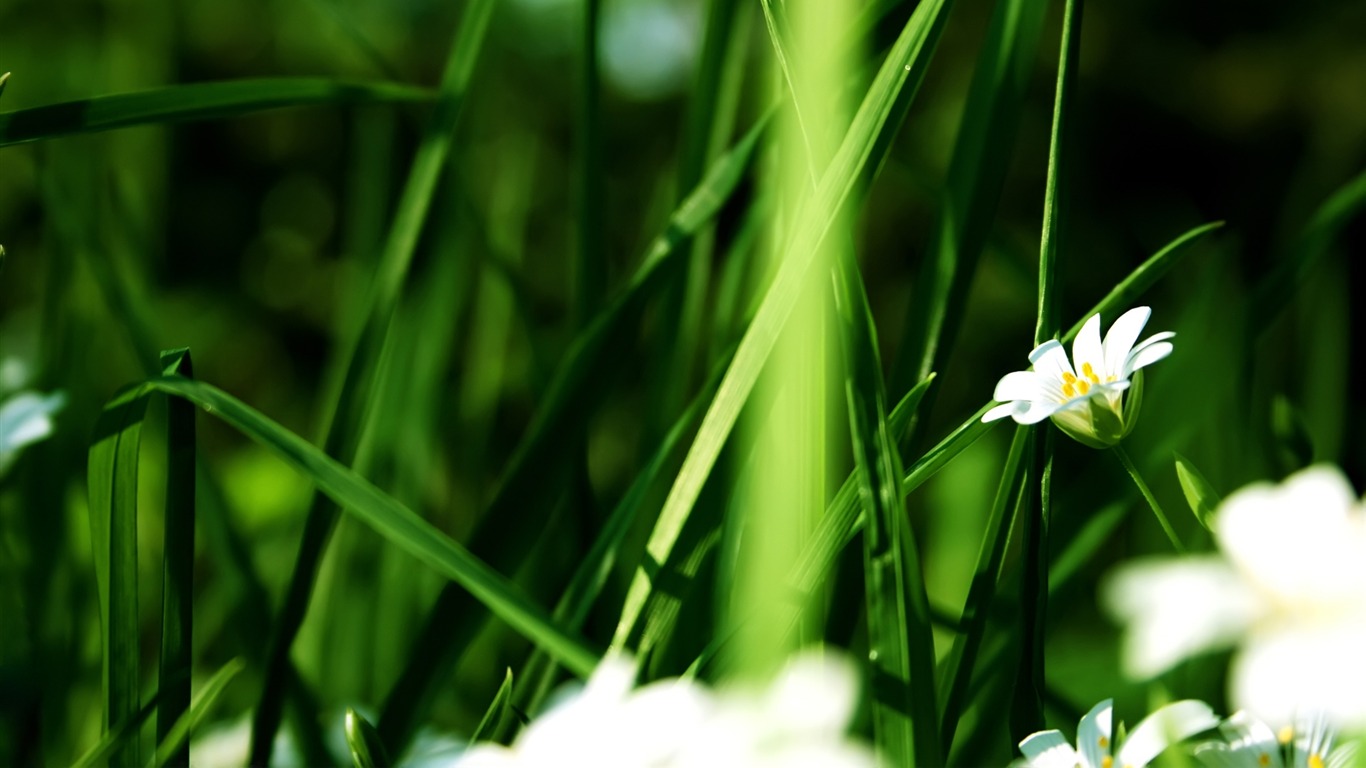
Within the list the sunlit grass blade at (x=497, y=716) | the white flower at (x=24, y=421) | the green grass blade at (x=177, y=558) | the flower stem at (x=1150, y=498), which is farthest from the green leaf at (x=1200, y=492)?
the white flower at (x=24, y=421)

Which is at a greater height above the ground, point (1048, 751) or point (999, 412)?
point (999, 412)

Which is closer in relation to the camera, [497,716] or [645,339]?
[497,716]

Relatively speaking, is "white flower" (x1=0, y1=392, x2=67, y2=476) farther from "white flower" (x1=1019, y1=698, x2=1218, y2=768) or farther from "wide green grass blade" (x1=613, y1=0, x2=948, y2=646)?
"white flower" (x1=1019, y1=698, x2=1218, y2=768)

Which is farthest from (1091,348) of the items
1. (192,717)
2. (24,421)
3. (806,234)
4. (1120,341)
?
(24,421)

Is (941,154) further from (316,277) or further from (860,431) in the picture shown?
(860,431)

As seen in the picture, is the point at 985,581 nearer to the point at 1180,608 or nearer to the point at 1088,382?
the point at 1088,382

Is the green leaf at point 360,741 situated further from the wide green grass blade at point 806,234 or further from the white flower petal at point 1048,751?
the white flower petal at point 1048,751

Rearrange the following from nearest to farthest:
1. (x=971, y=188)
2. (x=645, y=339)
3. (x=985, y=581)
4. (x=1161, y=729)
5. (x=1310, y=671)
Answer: (x=1310, y=671), (x=1161, y=729), (x=985, y=581), (x=971, y=188), (x=645, y=339)
